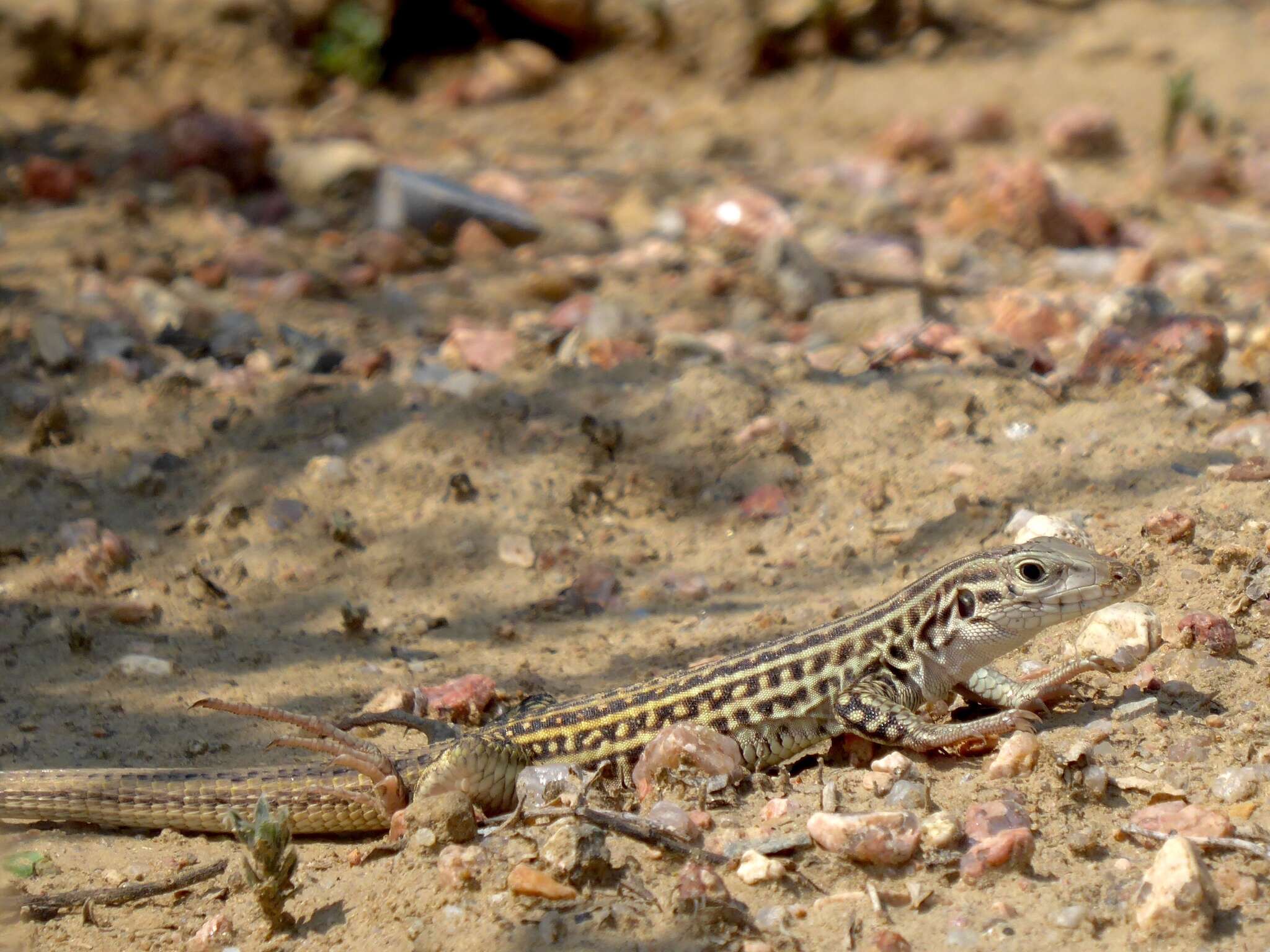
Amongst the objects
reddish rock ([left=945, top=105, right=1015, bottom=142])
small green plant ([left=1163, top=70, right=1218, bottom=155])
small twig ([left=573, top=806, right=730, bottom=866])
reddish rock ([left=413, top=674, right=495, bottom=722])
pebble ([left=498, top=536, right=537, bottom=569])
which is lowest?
reddish rock ([left=413, top=674, right=495, bottom=722])

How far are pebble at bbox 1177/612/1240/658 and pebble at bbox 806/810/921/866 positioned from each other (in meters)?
1.17

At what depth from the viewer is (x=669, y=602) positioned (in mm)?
4914

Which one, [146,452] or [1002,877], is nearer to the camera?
[1002,877]

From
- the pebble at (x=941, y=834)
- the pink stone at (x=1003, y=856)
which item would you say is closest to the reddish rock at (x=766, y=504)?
the pebble at (x=941, y=834)

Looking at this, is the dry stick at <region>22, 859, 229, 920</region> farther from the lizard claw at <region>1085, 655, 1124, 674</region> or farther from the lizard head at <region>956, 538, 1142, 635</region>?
the lizard claw at <region>1085, 655, 1124, 674</region>

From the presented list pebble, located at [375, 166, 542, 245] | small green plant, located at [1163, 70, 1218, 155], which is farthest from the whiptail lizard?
small green plant, located at [1163, 70, 1218, 155]

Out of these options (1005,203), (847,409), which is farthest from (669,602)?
(1005,203)

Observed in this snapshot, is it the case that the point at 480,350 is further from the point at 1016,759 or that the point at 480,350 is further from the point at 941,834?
the point at 941,834

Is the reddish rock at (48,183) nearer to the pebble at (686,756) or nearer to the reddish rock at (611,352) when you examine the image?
the reddish rock at (611,352)

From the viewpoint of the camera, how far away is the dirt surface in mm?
3281

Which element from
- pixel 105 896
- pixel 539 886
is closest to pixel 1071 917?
pixel 539 886

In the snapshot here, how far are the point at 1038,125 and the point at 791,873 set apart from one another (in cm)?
803

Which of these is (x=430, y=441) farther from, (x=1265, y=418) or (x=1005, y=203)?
(x=1005, y=203)

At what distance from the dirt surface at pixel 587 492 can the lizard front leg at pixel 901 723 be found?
0.32 ft
